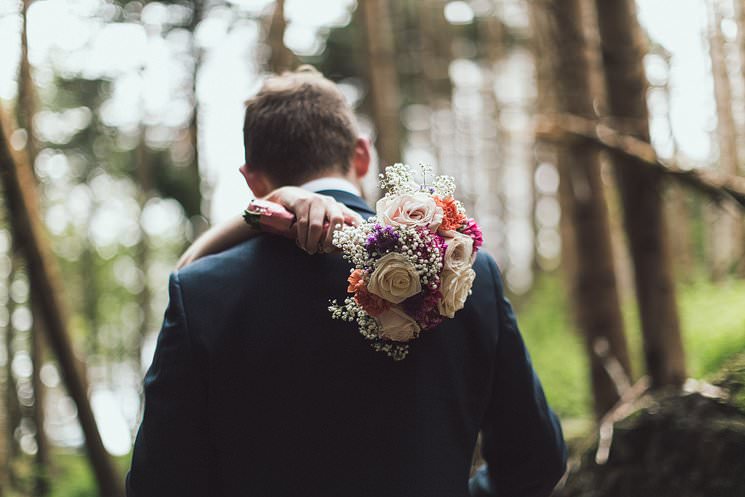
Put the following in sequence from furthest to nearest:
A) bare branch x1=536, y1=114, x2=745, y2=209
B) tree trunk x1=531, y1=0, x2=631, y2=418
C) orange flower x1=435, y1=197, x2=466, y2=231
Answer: tree trunk x1=531, y1=0, x2=631, y2=418 < bare branch x1=536, y1=114, x2=745, y2=209 < orange flower x1=435, y1=197, x2=466, y2=231

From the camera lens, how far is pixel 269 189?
1.81m

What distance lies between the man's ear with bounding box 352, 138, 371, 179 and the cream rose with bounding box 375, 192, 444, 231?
0.32 m

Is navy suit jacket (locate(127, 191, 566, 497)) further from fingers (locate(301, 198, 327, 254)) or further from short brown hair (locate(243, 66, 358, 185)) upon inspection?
short brown hair (locate(243, 66, 358, 185))

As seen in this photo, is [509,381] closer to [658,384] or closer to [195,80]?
[658,384]

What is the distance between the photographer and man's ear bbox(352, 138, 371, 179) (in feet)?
6.04

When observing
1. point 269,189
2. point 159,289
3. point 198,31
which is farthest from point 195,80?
A: point 159,289

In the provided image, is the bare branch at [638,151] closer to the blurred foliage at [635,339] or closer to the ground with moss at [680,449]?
the ground with moss at [680,449]

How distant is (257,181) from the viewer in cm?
181

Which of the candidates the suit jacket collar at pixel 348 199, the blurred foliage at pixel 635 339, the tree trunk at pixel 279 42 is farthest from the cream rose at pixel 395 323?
the tree trunk at pixel 279 42

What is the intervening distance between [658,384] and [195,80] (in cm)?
956

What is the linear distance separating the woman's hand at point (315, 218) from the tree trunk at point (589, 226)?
3.10m

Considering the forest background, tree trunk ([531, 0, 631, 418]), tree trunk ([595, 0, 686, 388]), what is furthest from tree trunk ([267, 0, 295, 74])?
tree trunk ([595, 0, 686, 388])

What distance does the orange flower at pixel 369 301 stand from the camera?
4.93ft

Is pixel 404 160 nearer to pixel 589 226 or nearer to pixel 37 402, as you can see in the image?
pixel 37 402
